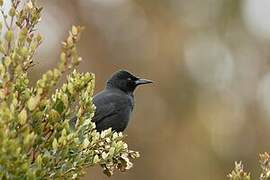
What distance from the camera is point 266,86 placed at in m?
20.7

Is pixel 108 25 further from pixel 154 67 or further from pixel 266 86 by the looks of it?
pixel 266 86

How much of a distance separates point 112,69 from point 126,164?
14.2 meters

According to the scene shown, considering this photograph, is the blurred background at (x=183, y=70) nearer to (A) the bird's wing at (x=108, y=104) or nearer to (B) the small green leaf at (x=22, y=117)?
(A) the bird's wing at (x=108, y=104)

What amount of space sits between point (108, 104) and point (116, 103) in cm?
10

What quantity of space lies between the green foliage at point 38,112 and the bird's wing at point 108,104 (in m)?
3.87

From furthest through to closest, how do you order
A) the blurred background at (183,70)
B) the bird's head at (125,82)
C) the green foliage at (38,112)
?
the blurred background at (183,70), the bird's head at (125,82), the green foliage at (38,112)

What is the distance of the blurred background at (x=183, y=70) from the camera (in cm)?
1888

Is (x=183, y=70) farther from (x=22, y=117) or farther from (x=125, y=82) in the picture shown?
(x=22, y=117)

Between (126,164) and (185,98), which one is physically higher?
(185,98)

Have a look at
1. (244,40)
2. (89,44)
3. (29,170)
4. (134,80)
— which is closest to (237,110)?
(244,40)

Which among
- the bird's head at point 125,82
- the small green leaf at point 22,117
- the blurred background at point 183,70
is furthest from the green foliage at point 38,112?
the blurred background at point 183,70

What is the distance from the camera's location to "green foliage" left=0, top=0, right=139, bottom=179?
3.86 metres

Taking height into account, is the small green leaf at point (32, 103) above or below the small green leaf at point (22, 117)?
above

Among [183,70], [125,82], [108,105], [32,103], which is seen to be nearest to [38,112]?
[32,103]
